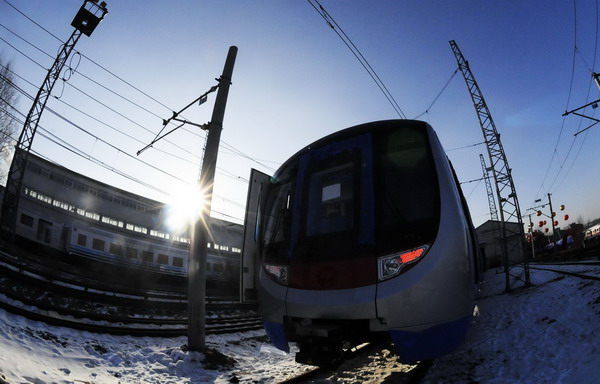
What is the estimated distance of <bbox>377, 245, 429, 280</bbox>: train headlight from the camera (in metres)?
2.63

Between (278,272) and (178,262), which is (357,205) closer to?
(278,272)

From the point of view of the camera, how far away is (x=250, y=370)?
5980 millimetres

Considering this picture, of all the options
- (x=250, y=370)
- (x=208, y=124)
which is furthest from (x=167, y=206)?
(x=250, y=370)

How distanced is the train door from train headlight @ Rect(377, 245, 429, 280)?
1.84 meters

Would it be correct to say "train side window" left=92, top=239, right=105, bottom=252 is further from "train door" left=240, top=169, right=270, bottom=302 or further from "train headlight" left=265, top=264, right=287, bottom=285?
"train headlight" left=265, top=264, right=287, bottom=285

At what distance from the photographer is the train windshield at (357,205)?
111 inches

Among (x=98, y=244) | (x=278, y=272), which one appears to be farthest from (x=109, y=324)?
(x=98, y=244)

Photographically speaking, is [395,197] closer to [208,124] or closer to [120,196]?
[208,124]

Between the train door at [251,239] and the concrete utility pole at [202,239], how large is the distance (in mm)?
3223

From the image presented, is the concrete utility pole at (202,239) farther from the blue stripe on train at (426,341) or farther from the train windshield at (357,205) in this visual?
the blue stripe on train at (426,341)

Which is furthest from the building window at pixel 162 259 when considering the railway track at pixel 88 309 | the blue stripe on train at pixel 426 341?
the blue stripe on train at pixel 426 341

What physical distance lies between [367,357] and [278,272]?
10.1 ft

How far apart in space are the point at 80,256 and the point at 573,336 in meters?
26.7

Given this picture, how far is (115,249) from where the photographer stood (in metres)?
24.2
